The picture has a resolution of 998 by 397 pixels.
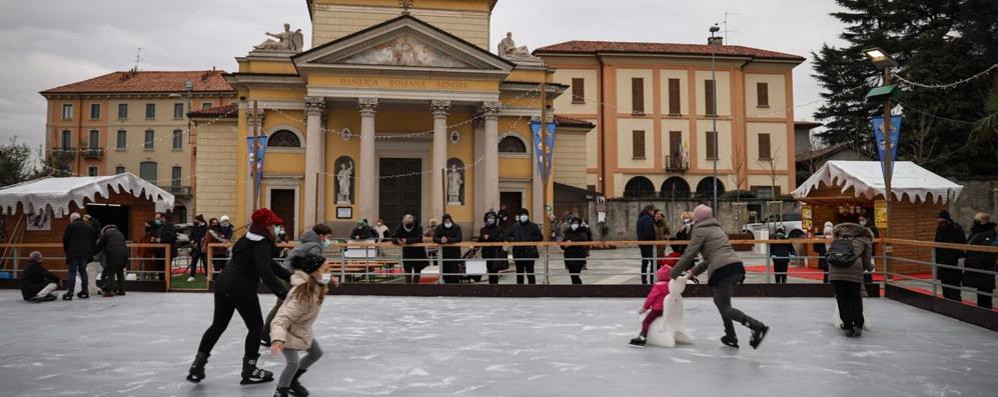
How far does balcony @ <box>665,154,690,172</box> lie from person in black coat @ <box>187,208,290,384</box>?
43.6 meters

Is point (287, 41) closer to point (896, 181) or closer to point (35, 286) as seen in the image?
point (35, 286)

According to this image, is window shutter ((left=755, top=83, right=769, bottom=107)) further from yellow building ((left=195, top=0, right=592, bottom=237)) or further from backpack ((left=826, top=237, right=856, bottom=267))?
backpack ((left=826, top=237, right=856, bottom=267))

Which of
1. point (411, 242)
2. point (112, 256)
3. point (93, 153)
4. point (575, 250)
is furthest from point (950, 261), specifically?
point (93, 153)

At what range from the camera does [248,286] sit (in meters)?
6.16

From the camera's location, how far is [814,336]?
28.9ft

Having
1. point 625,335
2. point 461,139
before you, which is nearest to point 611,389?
point 625,335

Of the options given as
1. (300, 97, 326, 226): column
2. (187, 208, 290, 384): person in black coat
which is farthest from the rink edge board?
(300, 97, 326, 226): column

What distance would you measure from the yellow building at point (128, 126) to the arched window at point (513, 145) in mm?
39661

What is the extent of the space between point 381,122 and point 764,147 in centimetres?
3025

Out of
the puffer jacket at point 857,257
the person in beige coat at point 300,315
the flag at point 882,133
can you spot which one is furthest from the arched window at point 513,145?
the person in beige coat at point 300,315

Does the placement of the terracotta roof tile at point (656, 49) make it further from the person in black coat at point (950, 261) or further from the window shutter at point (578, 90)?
the person in black coat at point (950, 261)

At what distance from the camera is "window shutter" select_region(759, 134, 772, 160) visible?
Answer: 161 feet

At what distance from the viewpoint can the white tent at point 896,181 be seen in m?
16.9

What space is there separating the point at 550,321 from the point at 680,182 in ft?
130
